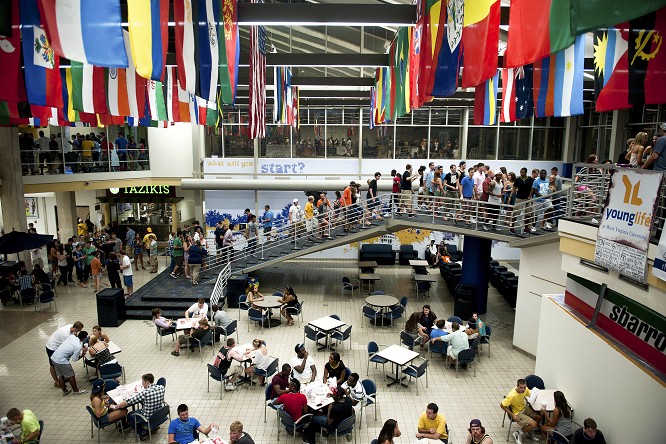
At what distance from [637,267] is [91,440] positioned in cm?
1022

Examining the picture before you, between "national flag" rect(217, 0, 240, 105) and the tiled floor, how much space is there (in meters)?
6.75

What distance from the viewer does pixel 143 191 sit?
26.2m

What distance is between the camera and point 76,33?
473 cm

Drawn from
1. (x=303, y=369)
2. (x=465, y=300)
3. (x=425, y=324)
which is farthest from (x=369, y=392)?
(x=465, y=300)

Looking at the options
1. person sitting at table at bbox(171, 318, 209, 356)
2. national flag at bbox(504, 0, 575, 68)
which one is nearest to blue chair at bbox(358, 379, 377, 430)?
person sitting at table at bbox(171, 318, 209, 356)

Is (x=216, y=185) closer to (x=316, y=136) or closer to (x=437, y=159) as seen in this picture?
(x=316, y=136)

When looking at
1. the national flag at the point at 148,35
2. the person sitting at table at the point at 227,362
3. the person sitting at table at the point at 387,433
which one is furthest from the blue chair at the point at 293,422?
the national flag at the point at 148,35

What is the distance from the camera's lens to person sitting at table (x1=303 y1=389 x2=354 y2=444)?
8.90m

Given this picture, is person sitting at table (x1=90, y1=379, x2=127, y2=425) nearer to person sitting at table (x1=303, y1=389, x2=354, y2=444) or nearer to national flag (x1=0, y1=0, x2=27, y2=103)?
person sitting at table (x1=303, y1=389, x2=354, y2=444)

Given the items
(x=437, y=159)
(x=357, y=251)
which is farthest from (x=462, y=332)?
(x=437, y=159)

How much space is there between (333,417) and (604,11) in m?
7.75

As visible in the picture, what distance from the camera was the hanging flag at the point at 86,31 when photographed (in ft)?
15.3

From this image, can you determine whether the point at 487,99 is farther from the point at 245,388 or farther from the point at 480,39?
the point at 245,388

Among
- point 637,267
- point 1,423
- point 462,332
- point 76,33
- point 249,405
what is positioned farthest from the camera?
point 462,332
